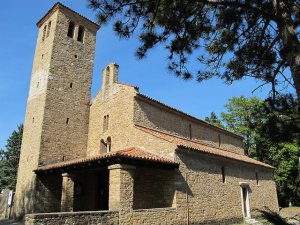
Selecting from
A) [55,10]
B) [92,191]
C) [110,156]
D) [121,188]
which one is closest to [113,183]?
[121,188]

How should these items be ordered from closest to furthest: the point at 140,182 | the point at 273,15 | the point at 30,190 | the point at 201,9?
the point at 273,15 < the point at 201,9 < the point at 140,182 < the point at 30,190

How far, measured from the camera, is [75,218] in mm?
9344

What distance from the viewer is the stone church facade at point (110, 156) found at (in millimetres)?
11844

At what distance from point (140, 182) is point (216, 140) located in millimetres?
9732

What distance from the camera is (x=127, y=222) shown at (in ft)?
34.7

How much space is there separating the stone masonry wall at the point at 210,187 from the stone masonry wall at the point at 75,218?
3.51 metres

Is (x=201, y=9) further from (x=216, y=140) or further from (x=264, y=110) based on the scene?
(x=216, y=140)

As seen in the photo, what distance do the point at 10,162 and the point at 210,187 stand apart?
2934cm

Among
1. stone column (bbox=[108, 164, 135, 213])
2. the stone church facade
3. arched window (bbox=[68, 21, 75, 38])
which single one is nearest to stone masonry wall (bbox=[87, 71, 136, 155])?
the stone church facade

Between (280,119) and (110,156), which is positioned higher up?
(280,119)

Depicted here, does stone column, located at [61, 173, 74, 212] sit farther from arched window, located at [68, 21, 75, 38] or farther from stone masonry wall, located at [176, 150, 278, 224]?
arched window, located at [68, 21, 75, 38]

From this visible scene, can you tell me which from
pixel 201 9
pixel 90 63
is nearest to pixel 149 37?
pixel 201 9

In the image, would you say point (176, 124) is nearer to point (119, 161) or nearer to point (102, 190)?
point (102, 190)

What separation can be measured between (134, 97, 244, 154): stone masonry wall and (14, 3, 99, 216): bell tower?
18.4ft
